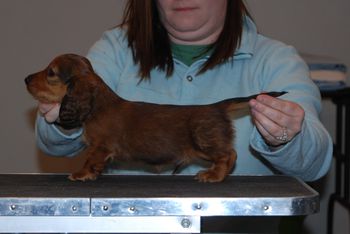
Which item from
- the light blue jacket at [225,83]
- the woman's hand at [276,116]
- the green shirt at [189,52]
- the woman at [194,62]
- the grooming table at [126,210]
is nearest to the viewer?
the grooming table at [126,210]

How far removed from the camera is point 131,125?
1.15 metres

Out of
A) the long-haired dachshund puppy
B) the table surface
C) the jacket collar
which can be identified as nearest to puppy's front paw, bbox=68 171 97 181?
the long-haired dachshund puppy

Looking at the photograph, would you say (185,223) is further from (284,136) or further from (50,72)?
(50,72)

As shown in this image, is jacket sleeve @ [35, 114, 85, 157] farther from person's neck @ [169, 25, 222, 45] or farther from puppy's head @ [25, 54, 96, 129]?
person's neck @ [169, 25, 222, 45]

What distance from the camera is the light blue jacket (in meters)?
1.34

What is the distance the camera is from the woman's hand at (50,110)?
1.22 metres

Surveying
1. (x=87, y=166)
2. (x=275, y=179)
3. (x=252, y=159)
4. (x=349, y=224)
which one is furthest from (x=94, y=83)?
(x=349, y=224)

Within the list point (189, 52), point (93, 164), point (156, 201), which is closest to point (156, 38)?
point (189, 52)

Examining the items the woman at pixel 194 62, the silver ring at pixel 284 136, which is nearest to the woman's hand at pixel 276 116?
the silver ring at pixel 284 136

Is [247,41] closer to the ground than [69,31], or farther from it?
farther from it

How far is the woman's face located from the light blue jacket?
2.5 inches

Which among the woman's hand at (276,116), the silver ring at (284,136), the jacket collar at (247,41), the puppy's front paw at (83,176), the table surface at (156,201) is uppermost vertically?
the jacket collar at (247,41)

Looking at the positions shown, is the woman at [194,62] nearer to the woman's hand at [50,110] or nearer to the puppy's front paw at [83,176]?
the woman's hand at [50,110]

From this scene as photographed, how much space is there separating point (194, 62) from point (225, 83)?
0.30 ft
